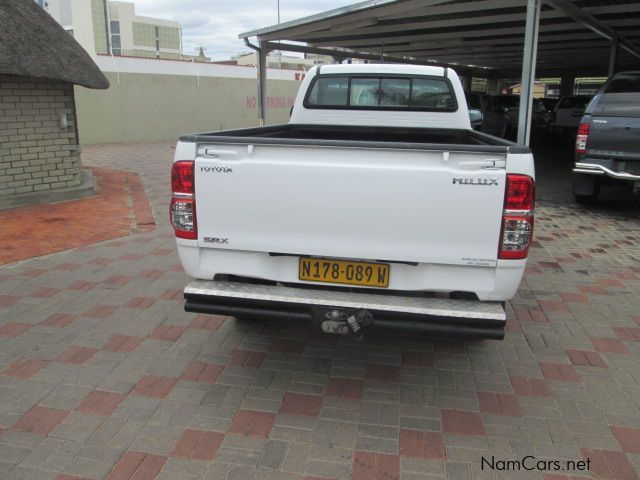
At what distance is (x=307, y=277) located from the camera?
3.21 m

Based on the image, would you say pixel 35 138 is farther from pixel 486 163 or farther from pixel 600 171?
pixel 600 171

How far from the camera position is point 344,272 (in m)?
3.14

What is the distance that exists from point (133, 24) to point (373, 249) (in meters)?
91.1

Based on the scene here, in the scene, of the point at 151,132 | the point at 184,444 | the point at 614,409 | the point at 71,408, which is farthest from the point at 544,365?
the point at 151,132

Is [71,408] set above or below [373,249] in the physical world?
below

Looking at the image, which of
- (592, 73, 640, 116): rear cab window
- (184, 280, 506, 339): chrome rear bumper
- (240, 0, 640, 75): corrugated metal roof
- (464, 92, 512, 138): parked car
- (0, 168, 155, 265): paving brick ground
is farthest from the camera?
(464, 92, 512, 138): parked car

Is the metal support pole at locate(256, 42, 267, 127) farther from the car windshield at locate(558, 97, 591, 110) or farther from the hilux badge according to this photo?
the car windshield at locate(558, 97, 591, 110)

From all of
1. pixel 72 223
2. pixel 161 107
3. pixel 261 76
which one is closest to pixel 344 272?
pixel 72 223

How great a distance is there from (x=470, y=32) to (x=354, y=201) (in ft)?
43.3

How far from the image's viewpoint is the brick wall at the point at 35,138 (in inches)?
328

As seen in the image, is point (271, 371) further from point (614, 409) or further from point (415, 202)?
point (614, 409)

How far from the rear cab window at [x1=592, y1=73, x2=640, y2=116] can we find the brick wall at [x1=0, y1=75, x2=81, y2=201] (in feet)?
27.3

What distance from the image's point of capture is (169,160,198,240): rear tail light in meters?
3.14

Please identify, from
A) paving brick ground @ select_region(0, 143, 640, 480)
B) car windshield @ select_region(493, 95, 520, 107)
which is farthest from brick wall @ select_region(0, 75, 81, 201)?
car windshield @ select_region(493, 95, 520, 107)
